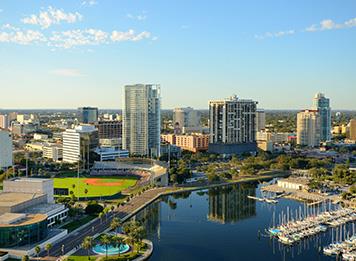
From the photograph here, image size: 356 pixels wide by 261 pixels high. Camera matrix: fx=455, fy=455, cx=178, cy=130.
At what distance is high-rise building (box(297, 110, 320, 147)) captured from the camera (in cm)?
10731

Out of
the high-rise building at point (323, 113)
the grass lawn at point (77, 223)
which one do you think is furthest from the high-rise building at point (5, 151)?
the high-rise building at point (323, 113)

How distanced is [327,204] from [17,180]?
3210 centimetres

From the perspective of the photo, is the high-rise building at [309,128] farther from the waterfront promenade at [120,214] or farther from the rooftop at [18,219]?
the rooftop at [18,219]

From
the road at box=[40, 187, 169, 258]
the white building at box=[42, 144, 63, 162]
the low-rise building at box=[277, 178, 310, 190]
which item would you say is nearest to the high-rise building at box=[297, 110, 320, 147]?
the low-rise building at box=[277, 178, 310, 190]

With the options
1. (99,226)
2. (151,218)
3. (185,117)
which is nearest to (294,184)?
(151,218)

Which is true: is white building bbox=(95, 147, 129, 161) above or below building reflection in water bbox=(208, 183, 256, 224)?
above

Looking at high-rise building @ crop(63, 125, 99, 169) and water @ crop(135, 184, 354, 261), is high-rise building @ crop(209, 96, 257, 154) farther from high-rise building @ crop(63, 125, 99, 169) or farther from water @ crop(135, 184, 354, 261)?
water @ crop(135, 184, 354, 261)

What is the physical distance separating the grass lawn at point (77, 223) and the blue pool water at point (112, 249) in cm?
529

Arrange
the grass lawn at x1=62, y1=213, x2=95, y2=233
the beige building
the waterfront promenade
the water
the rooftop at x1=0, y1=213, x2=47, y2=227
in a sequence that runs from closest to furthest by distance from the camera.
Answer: the rooftop at x1=0, y1=213, x2=47, y2=227, the waterfront promenade, the water, the grass lawn at x1=62, y1=213, x2=95, y2=233, the beige building

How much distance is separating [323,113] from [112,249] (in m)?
86.6

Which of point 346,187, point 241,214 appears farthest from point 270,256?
point 346,187

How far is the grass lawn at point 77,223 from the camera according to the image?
37.9 meters

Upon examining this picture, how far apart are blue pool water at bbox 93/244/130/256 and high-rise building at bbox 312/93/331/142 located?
8485 cm

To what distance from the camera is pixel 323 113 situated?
109 metres
